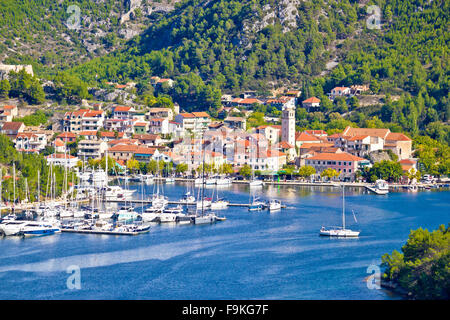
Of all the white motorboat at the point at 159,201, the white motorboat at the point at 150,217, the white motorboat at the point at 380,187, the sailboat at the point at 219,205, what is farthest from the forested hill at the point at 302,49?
the white motorboat at the point at 150,217

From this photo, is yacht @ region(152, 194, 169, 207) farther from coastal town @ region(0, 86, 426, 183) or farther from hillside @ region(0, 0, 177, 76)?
hillside @ region(0, 0, 177, 76)

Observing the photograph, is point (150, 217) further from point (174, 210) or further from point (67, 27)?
point (67, 27)

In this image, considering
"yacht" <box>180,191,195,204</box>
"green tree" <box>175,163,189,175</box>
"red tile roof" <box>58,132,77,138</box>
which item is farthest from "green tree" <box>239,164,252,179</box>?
"red tile roof" <box>58,132,77,138</box>

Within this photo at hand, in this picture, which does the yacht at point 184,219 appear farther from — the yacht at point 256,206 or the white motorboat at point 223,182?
the white motorboat at point 223,182

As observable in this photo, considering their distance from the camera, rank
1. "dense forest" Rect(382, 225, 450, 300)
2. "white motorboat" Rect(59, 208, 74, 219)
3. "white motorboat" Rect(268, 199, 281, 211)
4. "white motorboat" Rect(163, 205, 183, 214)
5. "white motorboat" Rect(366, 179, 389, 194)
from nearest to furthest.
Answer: "dense forest" Rect(382, 225, 450, 300) → "white motorboat" Rect(59, 208, 74, 219) → "white motorboat" Rect(163, 205, 183, 214) → "white motorboat" Rect(268, 199, 281, 211) → "white motorboat" Rect(366, 179, 389, 194)

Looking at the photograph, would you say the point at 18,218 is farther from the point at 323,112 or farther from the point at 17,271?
the point at 323,112
